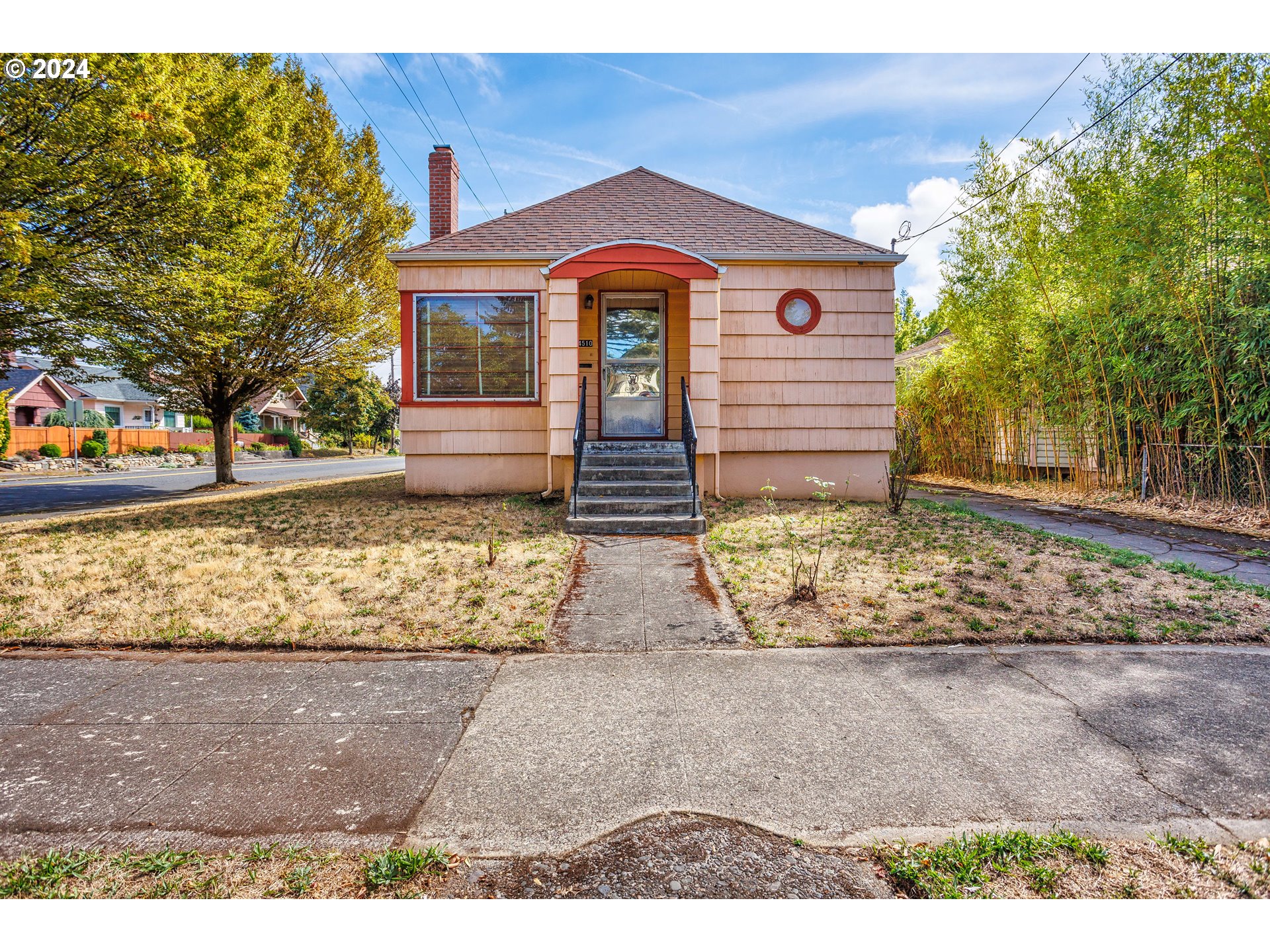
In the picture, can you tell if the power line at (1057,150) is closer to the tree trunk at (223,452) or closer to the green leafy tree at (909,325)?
the tree trunk at (223,452)

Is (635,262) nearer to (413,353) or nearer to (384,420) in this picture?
(413,353)

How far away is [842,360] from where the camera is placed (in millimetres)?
9070

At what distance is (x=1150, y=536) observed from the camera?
23.3 ft

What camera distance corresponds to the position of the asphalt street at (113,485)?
1084 centimetres

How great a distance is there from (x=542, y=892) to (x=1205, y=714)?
10.6 feet

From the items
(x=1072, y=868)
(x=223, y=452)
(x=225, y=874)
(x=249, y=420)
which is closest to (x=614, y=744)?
(x=225, y=874)

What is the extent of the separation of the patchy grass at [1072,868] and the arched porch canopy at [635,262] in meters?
7.20

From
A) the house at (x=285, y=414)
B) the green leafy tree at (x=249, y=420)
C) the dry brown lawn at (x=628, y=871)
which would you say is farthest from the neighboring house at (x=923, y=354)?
the green leafy tree at (x=249, y=420)

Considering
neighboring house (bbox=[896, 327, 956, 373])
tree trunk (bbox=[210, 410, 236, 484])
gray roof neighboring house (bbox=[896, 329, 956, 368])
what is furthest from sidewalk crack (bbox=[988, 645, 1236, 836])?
tree trunk (bbox=[210, 410, 236, 484])

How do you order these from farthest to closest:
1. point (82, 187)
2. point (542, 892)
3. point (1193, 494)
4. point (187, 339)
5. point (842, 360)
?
point (187, 339)
point (842, 360)
point (1193, 494)
point (82, 187)
point (542, 892)

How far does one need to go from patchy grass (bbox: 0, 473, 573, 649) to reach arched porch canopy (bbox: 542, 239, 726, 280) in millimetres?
3263

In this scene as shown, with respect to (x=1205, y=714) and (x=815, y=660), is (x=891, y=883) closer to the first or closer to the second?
(x=815, y=660)

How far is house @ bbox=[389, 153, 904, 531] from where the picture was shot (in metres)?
8.92

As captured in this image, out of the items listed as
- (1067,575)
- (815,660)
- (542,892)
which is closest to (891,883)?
(542,892)
